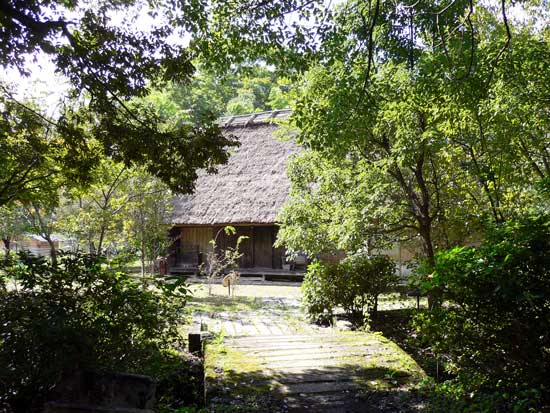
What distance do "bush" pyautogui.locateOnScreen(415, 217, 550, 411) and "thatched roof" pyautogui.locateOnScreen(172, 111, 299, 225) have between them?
12.8 m

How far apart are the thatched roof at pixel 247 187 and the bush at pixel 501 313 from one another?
12795 mm

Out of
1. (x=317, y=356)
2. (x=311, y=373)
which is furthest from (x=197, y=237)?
(x=311, y=373)

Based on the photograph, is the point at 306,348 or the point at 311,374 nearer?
the point at 311,374

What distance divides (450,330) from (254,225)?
46.5 ft

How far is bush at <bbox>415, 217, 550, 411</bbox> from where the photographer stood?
3.43 metres

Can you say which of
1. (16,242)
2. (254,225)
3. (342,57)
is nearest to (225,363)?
(342,57)

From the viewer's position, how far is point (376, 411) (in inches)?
157

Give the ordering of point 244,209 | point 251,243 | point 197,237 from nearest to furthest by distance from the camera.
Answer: point 244,209, point 251,243, point 197,237

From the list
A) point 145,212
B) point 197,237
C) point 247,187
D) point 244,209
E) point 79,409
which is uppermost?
point 247,187

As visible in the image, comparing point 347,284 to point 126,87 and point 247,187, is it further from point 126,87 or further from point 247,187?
point 247,187

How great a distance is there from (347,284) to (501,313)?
4.57 meters

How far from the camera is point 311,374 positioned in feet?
16.3

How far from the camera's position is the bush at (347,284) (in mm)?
8172

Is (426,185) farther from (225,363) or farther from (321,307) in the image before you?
(225,363)
